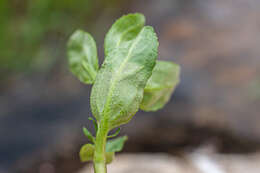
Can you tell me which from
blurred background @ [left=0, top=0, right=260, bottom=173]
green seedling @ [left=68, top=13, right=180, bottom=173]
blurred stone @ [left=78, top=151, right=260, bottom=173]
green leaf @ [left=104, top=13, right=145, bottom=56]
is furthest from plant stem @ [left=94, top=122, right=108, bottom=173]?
blurred background @ [left=0, top=0, right=260, bottom=173]

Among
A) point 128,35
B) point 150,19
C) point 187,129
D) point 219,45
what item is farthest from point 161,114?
point 128,35

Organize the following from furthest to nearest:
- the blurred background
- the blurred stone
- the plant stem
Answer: the blurred background → the blurred stone → the plant stem

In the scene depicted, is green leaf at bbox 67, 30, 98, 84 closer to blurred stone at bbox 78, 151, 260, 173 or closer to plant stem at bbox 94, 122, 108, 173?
plant stem at bbox 94, 122, 108, 173

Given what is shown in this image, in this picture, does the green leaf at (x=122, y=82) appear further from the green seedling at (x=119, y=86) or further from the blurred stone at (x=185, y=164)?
the blurred stone at (x=185, y=164)

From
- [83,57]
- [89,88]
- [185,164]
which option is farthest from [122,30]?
[89,88]

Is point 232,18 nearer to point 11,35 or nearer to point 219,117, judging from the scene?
point 219,117

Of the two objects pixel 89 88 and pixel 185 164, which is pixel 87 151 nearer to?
pixel 185 164

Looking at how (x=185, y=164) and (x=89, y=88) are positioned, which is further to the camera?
(x=89, y=88)
